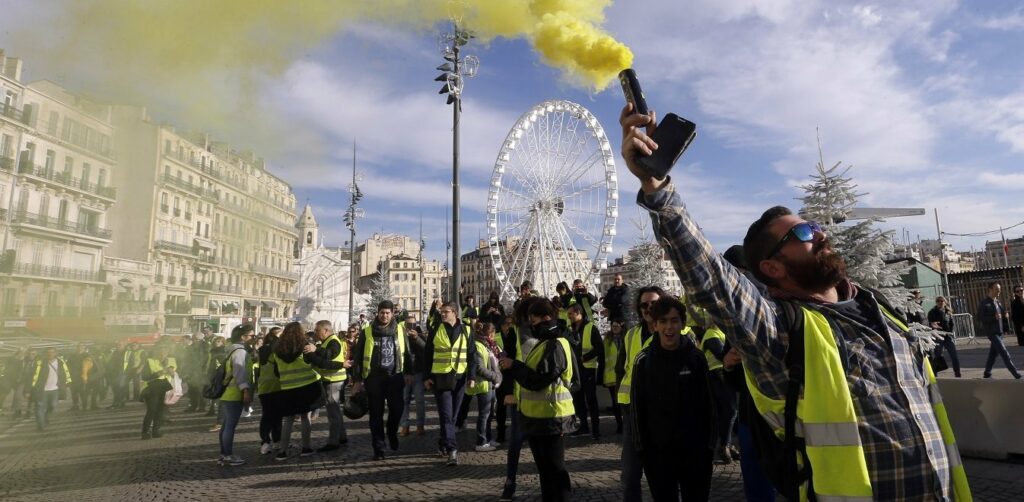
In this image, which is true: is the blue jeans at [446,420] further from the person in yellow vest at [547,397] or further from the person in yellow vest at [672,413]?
the person in yellow vest at [672,413]

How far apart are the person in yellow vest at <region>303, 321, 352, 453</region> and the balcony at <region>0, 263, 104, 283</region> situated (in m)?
5.67

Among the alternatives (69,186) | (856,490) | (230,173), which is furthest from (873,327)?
(230,173)

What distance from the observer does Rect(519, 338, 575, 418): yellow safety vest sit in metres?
4.57

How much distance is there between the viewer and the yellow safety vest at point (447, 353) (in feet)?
25.4

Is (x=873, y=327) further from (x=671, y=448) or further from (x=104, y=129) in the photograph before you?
(x=104, y=129)

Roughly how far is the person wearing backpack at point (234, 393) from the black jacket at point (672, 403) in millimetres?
6454

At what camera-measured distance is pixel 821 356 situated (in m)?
1.47

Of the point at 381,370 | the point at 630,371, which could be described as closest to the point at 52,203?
the point at 630,371

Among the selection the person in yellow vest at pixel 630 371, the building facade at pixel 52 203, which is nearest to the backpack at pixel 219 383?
the person in yellow vest at pixel 630 371

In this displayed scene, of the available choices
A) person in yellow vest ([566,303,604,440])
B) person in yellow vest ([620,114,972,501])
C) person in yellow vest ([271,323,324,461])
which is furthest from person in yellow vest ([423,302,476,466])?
person in yellow vest ([620,114,972,501])

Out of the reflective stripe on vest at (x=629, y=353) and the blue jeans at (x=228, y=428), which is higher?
the reflective stripe on vest at (x=629, y=353)

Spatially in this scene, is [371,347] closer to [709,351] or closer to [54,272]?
[709,351]

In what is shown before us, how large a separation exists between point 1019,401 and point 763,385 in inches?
255

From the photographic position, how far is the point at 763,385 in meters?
1.61
